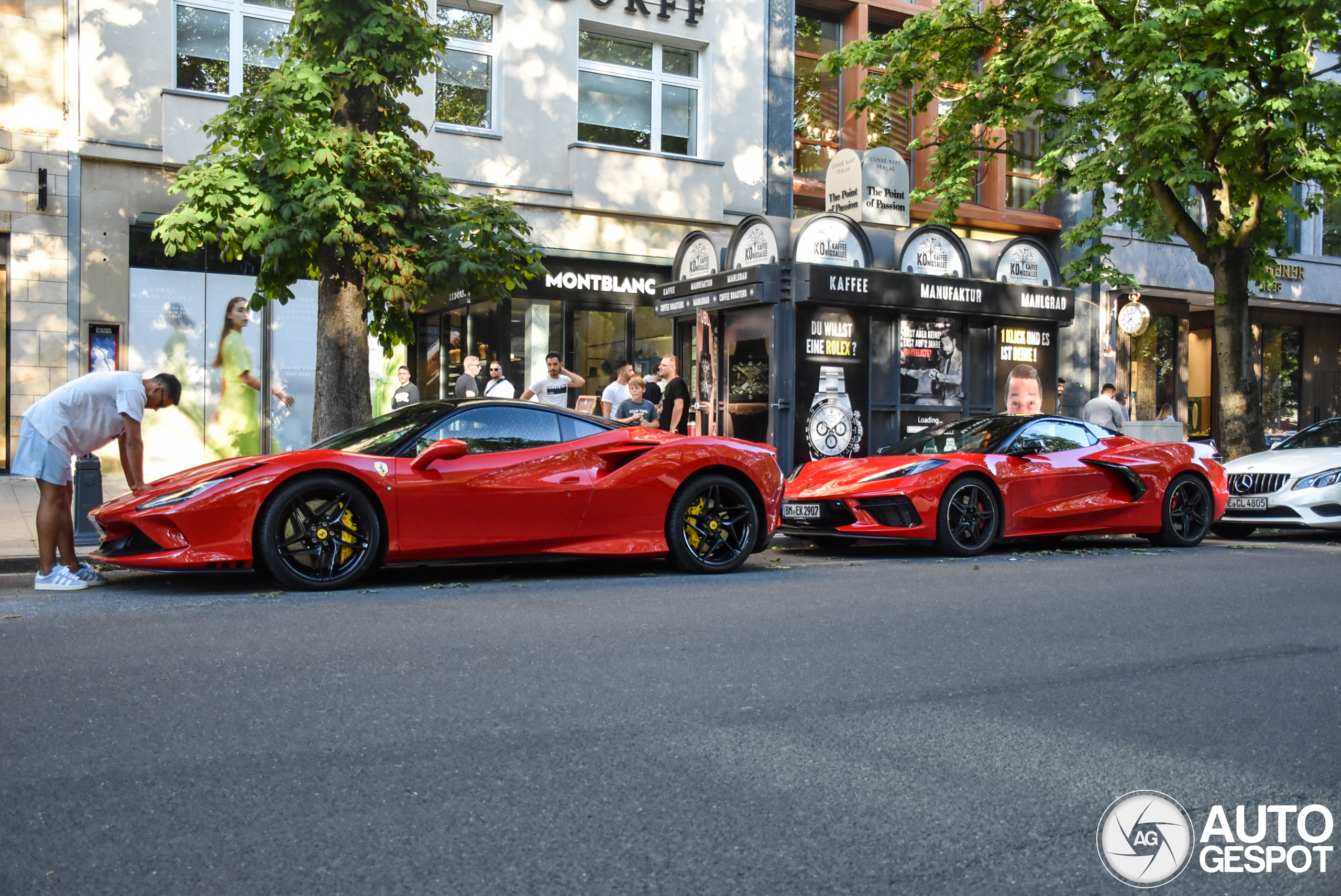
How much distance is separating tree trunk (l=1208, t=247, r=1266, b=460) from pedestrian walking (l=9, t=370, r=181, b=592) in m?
14.4

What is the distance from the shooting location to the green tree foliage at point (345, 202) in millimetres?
10469

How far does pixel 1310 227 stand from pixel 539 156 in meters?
20.3

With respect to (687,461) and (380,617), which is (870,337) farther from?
(380,617)

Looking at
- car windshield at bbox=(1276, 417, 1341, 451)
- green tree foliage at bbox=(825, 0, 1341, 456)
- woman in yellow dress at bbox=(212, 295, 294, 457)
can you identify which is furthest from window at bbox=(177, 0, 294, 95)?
car windshield at bbox=(1276, 417, 1341, 451)

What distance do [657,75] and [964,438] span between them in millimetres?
10960

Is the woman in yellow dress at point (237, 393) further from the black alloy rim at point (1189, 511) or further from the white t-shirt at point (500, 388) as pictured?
the black alloy rim at point (1189, 511)

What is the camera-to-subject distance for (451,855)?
2.93m

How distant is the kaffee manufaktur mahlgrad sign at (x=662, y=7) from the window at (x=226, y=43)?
176 inches

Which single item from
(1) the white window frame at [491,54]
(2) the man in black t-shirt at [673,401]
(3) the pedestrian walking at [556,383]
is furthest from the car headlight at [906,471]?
(1) the white window frame at [491,54]

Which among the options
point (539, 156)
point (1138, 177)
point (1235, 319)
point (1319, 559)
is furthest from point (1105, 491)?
point (539, 156)

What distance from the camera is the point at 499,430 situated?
27.2 ft

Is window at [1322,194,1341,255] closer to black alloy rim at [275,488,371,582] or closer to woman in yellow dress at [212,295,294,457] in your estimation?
woman in yellow dress at [212,295,294,457]

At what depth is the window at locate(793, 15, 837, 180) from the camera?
22.1m

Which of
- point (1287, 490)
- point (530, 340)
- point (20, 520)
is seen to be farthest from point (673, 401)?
point (20, 520)
